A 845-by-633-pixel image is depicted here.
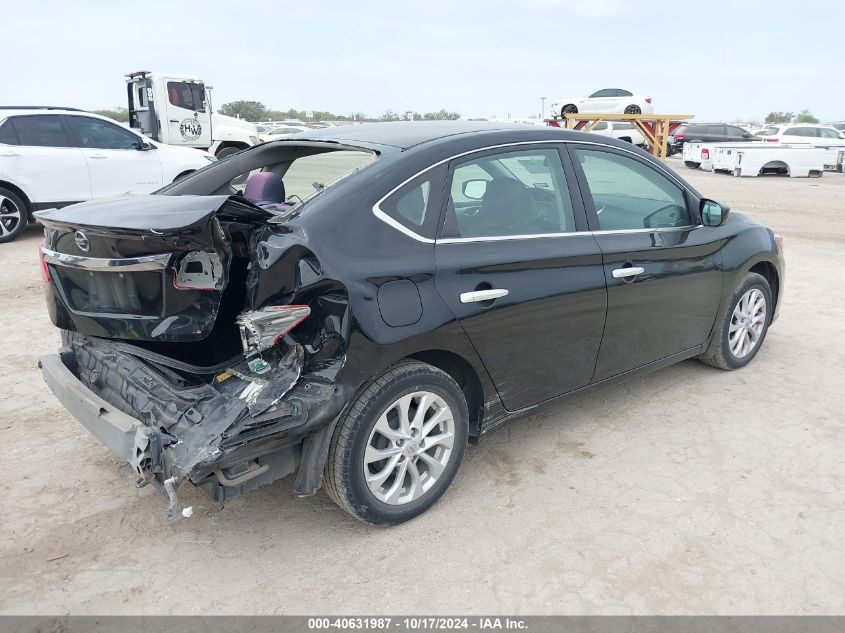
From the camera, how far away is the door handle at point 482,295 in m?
3.01

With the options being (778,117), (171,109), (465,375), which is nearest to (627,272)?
(465,375)

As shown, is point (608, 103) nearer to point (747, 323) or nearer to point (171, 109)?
point (171, 109)

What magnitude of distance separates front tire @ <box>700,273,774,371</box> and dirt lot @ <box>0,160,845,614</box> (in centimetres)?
32

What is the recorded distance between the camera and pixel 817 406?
427 cm

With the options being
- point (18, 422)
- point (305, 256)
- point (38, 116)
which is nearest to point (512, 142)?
point (305, 256)

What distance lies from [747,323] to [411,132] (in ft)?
9.25

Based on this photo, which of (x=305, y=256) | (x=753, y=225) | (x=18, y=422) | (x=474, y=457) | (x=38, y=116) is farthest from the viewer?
(x=38, y=116)

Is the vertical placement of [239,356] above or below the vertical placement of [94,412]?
above

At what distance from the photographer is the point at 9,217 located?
368 inches

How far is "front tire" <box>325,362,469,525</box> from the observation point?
2795 millimetres

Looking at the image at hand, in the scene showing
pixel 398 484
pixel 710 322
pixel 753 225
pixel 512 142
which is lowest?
pixel 398 484

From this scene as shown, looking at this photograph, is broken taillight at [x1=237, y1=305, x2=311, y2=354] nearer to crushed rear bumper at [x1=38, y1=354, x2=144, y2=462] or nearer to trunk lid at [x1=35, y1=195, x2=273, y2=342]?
trunk lid at [x1=35, y1=195, x2=273, y2=342]
